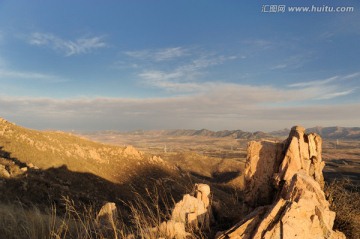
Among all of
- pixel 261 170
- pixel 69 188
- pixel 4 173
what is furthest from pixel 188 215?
pixel 69 188

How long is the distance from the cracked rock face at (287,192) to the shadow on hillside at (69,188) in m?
2.55

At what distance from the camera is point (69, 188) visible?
1117 inches

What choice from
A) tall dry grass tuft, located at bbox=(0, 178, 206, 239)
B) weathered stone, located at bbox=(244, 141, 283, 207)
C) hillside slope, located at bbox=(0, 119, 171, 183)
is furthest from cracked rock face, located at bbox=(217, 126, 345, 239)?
hillside slope, located at bbox=(0, 119, 171, 183)

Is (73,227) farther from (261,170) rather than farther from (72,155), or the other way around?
(72,155)

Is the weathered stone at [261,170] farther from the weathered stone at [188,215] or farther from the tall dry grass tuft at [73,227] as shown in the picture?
the tall dry grass tuft at [73,227]

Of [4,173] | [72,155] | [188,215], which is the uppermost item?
[188,215]

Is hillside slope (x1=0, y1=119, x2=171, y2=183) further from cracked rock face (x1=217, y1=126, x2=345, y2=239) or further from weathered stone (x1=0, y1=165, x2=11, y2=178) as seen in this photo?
cracked rock face (x1=217, y1=126, x2=345, y2=239)

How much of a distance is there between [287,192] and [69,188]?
83.4ft

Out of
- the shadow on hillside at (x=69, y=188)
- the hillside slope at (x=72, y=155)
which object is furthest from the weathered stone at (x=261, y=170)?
the hillside slope at (x=72, y=155)

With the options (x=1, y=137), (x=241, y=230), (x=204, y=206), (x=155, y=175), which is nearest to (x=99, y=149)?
(x=155, y=175)

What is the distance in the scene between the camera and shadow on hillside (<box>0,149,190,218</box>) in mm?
18953

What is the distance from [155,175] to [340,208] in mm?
39393

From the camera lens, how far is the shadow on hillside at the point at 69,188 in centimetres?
1895

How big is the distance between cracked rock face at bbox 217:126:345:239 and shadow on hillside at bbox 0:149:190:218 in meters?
2.55
